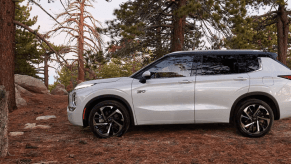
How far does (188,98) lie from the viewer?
5680 mm

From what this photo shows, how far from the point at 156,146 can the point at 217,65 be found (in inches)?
89.4

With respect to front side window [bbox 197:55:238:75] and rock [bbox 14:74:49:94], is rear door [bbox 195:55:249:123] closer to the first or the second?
front side window [bbox 197:55:238:75]

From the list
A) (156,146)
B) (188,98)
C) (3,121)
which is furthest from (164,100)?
(3,121)

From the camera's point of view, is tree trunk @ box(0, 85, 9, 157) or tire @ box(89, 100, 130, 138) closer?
tree trunk @ box(0, 85, 9, 157)

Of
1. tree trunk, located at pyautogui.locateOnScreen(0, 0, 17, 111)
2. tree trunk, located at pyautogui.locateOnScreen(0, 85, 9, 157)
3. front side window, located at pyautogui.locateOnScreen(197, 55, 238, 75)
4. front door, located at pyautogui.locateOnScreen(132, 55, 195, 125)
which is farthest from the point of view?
tree trunk, located at pyautogui.locateOnScreen(0, 0, 17, 111)

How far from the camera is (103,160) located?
4441 millimetres

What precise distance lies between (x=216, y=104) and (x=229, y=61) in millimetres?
1053

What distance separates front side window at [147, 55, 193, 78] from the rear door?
26cm

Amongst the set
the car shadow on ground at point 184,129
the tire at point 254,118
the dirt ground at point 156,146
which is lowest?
the dirt ground at point 156,146

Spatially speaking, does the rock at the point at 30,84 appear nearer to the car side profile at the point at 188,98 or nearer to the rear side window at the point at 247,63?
the car side profile at the point at 188,98

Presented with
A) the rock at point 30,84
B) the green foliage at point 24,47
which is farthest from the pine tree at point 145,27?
the green foliage at point 24,47

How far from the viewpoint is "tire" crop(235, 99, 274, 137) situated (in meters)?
5.77

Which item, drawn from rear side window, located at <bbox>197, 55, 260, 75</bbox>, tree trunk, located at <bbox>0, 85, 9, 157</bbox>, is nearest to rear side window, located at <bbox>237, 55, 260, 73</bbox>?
rear side window, located at <bbox>197, 55, 260, 75</bbox>

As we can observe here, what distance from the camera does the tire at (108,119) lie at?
5.73 metres
